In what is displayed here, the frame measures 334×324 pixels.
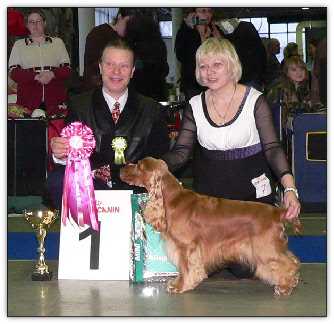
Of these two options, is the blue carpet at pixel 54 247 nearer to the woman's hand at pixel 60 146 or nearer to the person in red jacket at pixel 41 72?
the woman's hand at pixel 60 146

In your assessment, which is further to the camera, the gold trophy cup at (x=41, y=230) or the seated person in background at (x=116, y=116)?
the seated person in background at (x=116, y=116)

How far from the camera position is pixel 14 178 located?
216 inches

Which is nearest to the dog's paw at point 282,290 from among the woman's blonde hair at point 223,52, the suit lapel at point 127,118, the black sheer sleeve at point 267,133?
the black sheer sleeve at point 267,133

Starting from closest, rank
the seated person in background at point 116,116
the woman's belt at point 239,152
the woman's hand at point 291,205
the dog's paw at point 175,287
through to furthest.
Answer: the woman's hand at point 291,205, the dog's paw at point 175,287, the woman's belt at point 239,152, the seated person in background at point 116,116

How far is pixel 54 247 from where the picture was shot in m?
4.15

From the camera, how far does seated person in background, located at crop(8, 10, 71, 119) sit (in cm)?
553

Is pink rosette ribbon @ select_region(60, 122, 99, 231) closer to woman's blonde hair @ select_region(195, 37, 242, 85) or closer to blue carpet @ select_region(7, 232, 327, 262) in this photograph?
woman's blonde hair @ select_region(195, 37, 242, 85)

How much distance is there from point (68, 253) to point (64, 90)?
2.70 m

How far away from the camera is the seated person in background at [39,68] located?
18.1 feet

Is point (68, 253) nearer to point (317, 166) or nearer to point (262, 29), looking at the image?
point (317, 166)

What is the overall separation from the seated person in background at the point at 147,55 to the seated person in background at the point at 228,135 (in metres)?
1.98

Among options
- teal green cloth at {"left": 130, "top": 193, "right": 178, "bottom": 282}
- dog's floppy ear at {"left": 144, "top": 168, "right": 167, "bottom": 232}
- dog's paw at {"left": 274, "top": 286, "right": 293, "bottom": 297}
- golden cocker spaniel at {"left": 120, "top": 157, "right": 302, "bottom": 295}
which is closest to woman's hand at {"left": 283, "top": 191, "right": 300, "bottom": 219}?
golden cocker spaniel at {"left": 120, "top": 157, "right": 302, "bottom": 295}

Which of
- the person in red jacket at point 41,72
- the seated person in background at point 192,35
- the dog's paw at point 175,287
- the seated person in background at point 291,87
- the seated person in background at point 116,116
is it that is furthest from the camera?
the seated person in background at point 291,87

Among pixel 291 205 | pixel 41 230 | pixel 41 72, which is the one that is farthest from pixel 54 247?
pixel 41 72
